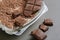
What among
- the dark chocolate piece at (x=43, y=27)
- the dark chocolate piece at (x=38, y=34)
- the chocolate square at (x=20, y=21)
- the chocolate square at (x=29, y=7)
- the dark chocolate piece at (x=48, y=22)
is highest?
the chocolate square at (x=29, y=7)

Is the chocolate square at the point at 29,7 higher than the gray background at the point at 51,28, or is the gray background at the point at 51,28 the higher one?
the chocolate square at the point at 29,7

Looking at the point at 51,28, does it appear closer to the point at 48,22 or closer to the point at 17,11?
the point at 48,22

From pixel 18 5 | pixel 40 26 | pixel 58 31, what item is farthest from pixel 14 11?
pixel 58 31

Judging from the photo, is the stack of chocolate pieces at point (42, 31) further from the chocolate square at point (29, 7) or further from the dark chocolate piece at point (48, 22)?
the chocolate square at point (29, 7)

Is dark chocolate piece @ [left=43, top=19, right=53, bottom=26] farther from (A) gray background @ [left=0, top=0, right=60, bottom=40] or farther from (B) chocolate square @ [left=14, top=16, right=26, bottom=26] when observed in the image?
(B) chocolate square @ [left=14, top=16, right=26, bottom=26]

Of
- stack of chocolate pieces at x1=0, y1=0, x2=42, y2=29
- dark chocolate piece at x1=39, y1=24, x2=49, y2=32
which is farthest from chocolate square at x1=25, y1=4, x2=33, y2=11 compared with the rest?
dark chocolate piece at x1=39, y1=24, x2=49, y2=32

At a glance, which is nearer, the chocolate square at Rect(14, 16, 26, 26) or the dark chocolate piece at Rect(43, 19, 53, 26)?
the chocolate square at Rect(14, 16, 26, 26)

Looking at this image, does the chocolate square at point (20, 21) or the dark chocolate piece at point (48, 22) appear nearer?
the chocolate square at point (20, 21)

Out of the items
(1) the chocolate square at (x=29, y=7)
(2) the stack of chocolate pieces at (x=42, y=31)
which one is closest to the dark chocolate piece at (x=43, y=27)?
(2) the stack of chocolate pieces at (x=42, y=31)
